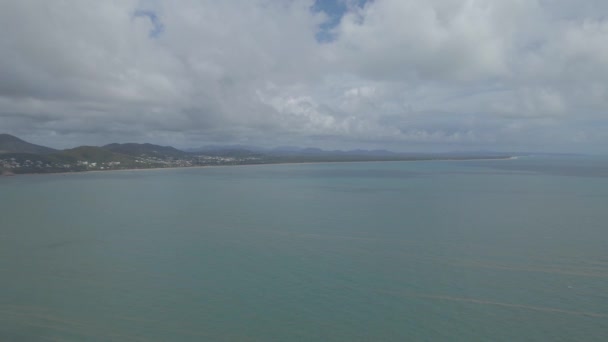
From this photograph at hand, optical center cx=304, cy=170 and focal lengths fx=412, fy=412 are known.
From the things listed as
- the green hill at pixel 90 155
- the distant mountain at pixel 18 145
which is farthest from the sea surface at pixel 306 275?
the distant mountain at pixel 18 145

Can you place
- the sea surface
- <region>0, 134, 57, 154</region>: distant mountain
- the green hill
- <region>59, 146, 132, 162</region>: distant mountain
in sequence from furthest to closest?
<region>0, 134, 57, 154</region>: distant mountain < <region>59, 146, 132, 162</region>: distant mountain < the green hill < the sea surface

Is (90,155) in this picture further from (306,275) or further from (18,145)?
→ (306,275)

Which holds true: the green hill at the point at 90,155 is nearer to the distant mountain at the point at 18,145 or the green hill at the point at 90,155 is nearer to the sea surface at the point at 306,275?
the distant mountain at the point at 18,145

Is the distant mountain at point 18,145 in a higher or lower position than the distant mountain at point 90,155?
higher

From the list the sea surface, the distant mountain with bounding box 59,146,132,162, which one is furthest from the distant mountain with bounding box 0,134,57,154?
the sea surface

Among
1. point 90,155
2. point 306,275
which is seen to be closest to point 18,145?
point 90,155

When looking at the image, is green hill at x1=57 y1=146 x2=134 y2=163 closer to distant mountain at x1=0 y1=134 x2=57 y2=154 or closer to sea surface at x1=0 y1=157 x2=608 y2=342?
distant mountain at x1=0 y1=134 x2=57 y2=154

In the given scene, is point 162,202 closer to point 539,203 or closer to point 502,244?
point 502,244

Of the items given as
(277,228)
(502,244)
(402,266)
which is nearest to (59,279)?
(277,228)

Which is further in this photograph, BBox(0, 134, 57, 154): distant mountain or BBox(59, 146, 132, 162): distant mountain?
BBox(0, 134, 57, 154): distant mountain
